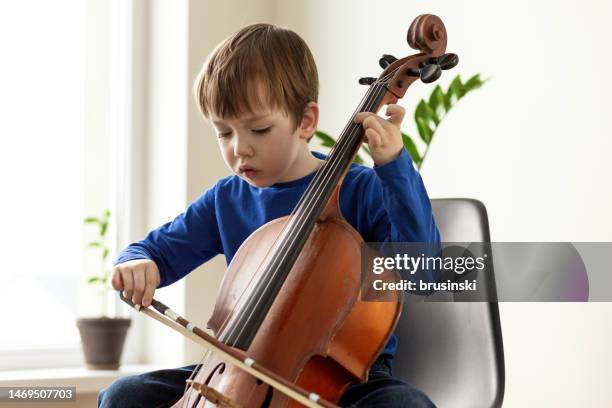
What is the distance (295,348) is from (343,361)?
0.06 m

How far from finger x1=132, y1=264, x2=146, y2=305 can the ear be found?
31 cm

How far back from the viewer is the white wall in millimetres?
1911

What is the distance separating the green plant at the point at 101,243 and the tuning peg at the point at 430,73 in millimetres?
1630

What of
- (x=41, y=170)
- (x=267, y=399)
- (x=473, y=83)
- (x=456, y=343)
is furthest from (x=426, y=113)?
(x=41, y=170)

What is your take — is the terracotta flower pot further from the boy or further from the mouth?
the mouth

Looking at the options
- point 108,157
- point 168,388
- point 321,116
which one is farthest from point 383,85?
point 108,157

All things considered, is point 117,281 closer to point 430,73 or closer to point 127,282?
point 127,282

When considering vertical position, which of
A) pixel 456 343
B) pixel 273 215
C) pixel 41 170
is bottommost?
pixel 456 343

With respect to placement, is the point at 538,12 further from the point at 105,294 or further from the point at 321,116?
the point at 105,294

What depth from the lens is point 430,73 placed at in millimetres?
1235

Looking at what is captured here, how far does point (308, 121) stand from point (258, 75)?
0.39 feet

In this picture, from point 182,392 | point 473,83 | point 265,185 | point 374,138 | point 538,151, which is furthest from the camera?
point 538,151

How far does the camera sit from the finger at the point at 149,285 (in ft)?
3.92

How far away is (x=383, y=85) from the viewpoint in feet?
4.20
